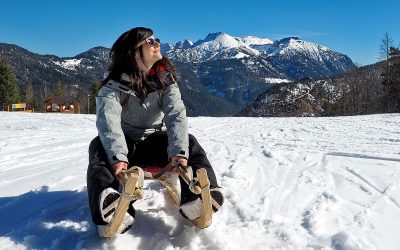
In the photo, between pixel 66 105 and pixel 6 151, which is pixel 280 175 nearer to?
pixel 6 151

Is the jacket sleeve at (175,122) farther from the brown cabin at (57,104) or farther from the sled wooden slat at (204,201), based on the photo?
the brown cabin at (57,104)

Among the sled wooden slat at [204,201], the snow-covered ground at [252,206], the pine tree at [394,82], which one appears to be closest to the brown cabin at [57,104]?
the pine tree at [394,82]

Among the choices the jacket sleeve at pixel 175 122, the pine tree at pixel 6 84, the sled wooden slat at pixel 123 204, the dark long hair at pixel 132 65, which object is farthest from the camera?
the pine tree at pixel 6 84

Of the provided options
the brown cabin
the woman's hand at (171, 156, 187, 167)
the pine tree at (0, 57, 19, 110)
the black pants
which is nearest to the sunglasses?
the black pants

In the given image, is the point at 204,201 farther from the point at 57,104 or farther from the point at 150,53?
the point at 57,104

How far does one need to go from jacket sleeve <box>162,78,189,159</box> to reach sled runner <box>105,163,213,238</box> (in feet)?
0.44

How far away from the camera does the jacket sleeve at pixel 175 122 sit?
9.71 ft

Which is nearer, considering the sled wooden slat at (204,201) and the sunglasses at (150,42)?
the sled wooden slat at (204,201)

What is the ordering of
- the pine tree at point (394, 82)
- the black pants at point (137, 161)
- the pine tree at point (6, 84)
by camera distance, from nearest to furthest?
the black pants at point (137, 161)
the pine tree at point (394, 82)
the pine tree at point (6, 84)

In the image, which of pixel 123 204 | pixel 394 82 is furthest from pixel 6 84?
pixel 123 204

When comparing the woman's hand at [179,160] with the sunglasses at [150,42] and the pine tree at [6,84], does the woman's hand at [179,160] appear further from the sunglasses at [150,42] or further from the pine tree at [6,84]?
the pine tree at [6,84]

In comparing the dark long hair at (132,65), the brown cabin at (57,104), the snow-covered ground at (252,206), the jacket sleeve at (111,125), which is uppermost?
the brown cabin at (57,104)

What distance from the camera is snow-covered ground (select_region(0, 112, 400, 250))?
2750mm

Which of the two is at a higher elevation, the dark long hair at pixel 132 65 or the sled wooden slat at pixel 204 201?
the dark long hair at pixel 132 65
